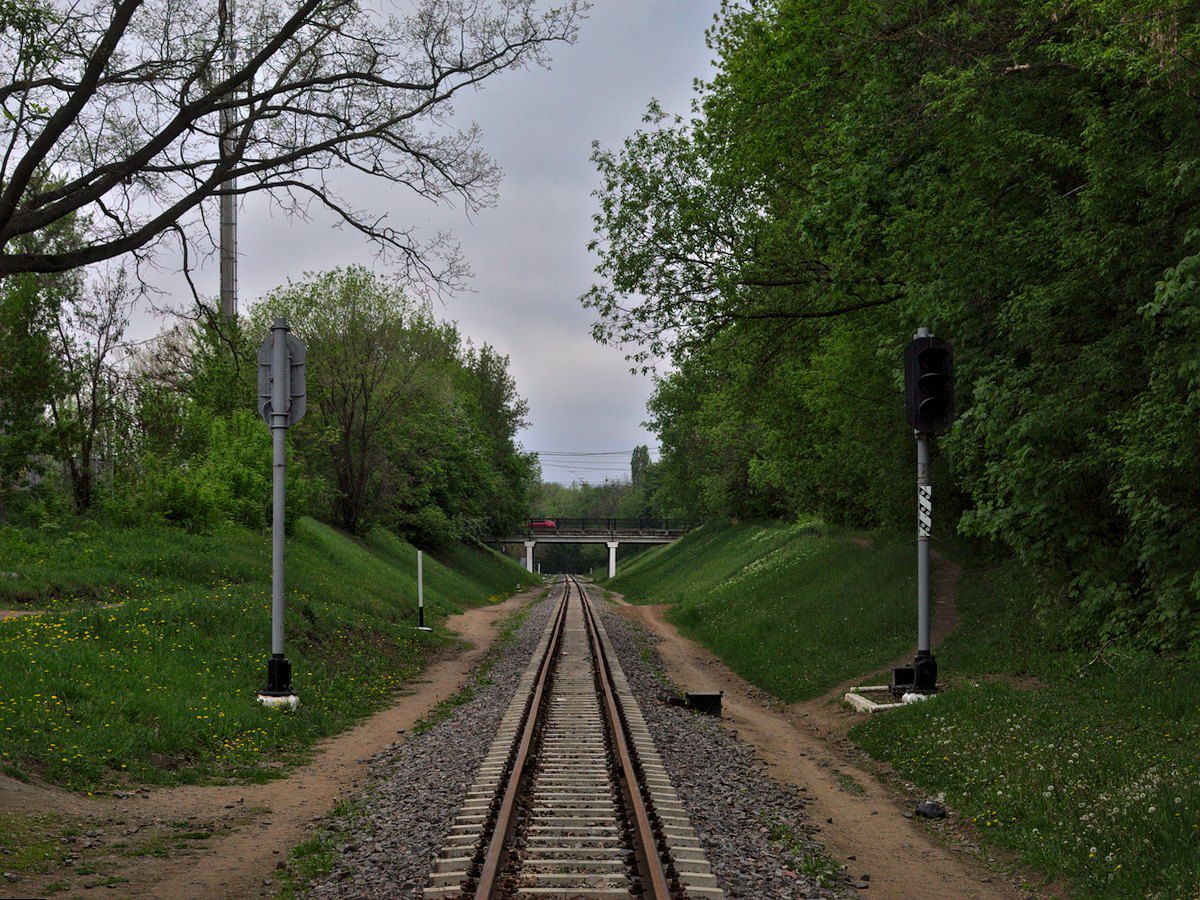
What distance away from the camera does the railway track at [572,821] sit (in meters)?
6.05

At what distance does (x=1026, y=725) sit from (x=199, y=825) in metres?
7.75

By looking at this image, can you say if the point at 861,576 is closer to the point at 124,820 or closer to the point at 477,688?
the point at 477,688

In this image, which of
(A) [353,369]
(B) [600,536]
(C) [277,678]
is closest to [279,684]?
→ (C) [277,678]

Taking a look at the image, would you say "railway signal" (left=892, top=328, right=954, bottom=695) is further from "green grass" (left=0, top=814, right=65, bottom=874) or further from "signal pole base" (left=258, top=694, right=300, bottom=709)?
"green grass" (left=0, top=814, right=65, bottom=874)

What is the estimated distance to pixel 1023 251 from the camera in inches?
507

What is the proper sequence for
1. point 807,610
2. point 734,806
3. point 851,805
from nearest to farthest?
point 734,806 → point 851,805 → point 807,610

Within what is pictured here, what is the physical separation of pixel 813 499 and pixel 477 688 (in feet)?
60.9

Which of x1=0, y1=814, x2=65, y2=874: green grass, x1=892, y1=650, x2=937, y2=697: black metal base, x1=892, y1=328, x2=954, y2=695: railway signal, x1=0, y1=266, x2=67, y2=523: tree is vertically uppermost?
x1=0, y1=266, x2=67, y2=523: tree

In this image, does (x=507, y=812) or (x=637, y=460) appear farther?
(x=637, y=460)

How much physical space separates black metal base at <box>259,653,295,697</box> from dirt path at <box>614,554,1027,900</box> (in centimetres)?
595

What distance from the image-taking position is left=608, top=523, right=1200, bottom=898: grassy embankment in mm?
6812

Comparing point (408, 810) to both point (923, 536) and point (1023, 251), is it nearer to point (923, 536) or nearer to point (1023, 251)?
point (923, 536)

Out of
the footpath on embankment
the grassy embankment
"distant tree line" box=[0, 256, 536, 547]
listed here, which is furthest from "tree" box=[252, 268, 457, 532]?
the footpath on embankment

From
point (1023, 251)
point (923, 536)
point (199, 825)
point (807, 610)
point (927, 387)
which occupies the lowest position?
point (199, 825)
